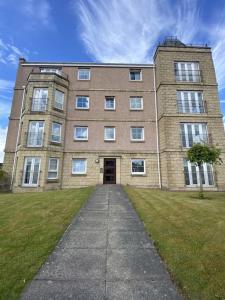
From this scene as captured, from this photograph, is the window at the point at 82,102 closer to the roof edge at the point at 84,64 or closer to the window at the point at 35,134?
the roof edge at the point at 84,64

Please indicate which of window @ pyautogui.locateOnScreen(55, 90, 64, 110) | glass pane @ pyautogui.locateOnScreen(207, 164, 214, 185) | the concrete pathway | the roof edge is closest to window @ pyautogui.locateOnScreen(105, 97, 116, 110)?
the roof edge

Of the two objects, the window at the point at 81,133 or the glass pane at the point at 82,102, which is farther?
the glass pane at the point at 82,102

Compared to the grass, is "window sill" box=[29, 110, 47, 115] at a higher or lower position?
higher

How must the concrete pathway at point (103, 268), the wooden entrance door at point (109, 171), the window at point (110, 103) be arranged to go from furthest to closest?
the window at point (110, 103)
the wooden entrance door at point (109, 171)
the concrete pathway at point (103, 268)

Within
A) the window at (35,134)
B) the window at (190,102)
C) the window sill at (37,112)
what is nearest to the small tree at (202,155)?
the window at (190,102)

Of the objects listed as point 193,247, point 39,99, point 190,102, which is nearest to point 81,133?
point 39,99

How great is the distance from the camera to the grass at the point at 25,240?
10.1 ft

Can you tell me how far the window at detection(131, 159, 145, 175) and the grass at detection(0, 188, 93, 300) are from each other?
33.3ft

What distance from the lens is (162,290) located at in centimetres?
290

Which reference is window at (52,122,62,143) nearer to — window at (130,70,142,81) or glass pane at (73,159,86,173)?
glass pane at (73,159,86,173)

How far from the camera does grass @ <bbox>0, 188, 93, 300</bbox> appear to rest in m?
3.07

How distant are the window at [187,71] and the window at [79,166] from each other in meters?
12.8

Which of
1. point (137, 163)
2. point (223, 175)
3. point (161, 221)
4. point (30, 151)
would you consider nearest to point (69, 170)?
point (30, 151)

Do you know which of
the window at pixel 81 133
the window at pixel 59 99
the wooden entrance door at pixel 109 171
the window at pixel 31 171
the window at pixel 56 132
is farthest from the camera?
the window at pixel 81 133
